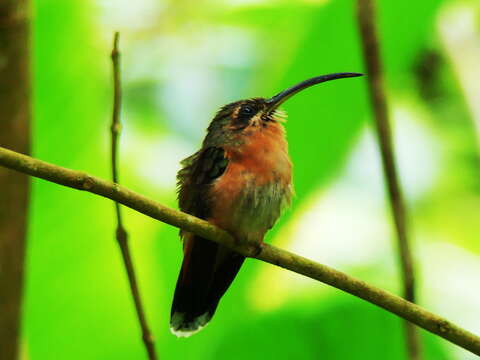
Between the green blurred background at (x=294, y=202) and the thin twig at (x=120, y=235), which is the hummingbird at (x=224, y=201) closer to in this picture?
the green blurred background at (x=294, y=202)

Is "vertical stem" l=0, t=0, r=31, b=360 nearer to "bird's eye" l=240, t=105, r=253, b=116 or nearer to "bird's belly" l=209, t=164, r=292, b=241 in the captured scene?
"bird's belly" l=209, t=164, r=292, b=241

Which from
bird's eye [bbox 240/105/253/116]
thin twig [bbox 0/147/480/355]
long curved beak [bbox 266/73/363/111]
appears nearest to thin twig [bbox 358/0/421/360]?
long curved beak [bbox 266/73/363/111]

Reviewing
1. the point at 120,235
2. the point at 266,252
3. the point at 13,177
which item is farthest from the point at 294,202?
the point at 13,177

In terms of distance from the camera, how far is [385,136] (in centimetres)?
313

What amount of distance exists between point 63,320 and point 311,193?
3.87 ft

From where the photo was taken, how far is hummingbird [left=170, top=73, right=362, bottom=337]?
3203mm

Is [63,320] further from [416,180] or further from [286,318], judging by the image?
[416,180]

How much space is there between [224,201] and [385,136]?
685 mm

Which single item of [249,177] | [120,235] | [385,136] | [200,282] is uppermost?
[385,136]

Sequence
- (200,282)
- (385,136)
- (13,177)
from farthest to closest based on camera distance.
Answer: (200,282)
(385,136)
(13,177)

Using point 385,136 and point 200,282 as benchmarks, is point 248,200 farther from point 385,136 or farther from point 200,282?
point 385,136

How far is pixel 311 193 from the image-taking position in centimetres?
351

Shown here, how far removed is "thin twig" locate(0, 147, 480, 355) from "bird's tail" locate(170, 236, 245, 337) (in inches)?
15.5

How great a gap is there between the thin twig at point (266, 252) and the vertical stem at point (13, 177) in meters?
0.69
